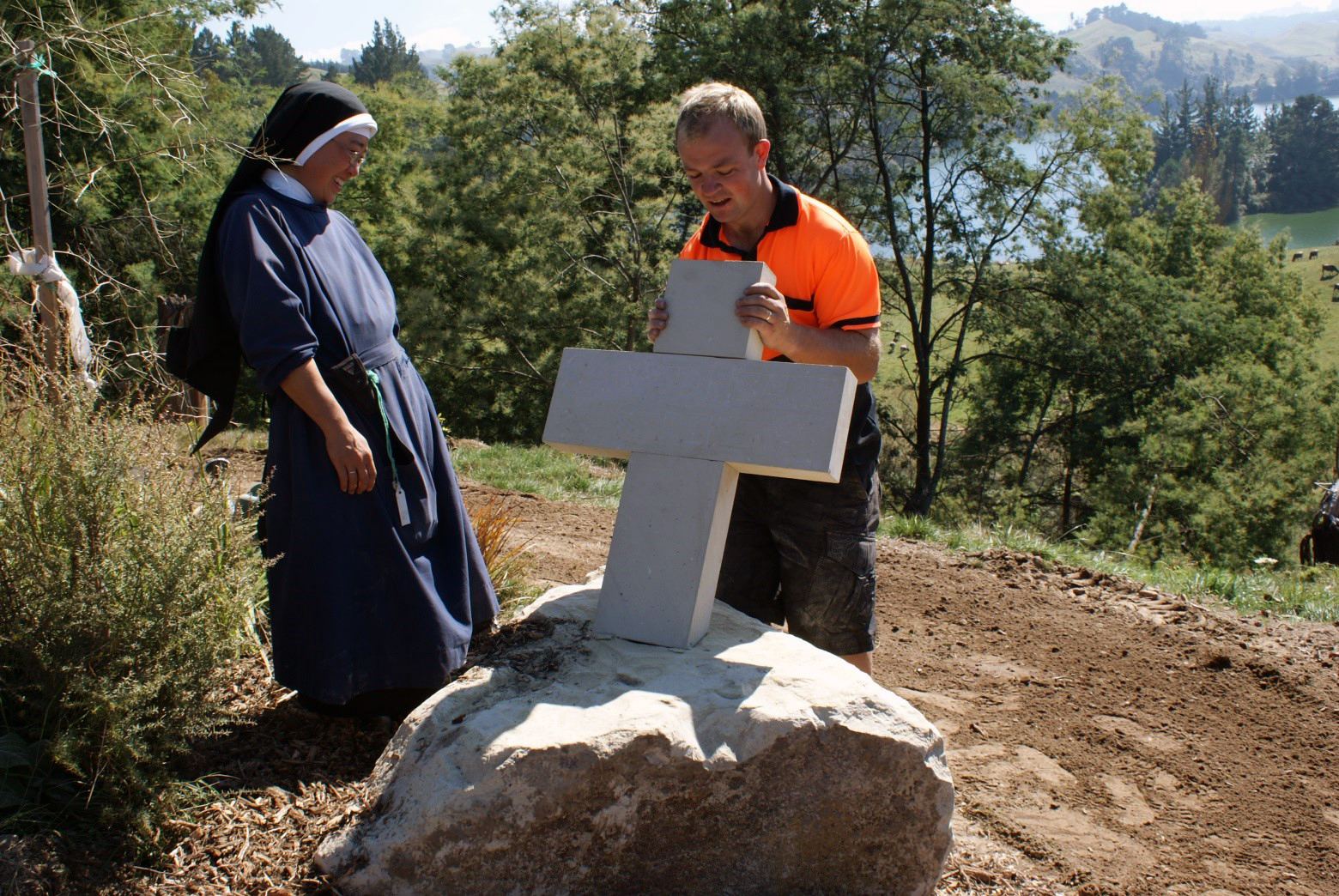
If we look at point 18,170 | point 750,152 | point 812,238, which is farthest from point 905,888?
point 18,170

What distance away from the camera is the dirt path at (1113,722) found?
2.96 meters

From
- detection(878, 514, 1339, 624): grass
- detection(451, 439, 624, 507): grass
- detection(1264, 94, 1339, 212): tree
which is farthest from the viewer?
detection(1264, 94, 1339, 212): tree

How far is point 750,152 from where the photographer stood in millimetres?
2604

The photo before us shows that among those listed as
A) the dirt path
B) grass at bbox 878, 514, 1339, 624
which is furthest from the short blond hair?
grass at bbox 878, 514, 1339, 624

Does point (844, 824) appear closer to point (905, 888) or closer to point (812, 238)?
point (905, 888)

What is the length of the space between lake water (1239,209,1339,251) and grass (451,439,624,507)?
8940cm

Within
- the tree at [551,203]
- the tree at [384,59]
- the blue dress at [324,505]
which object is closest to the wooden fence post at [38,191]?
the blue dress at [324,505]

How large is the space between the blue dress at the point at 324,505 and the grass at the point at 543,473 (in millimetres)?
4240

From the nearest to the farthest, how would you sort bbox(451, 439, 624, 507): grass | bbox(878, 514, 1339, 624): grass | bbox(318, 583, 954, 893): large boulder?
bbox(318, 583, 954, 893): large boulder < bbox(878, 514, 1339, 624): grass < bbox(451, 439, 624, 507): grass

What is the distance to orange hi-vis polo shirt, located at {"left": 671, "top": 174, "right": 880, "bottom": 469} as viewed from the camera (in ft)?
8.71

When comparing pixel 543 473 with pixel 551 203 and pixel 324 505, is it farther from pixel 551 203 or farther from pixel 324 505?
pixel 551 203

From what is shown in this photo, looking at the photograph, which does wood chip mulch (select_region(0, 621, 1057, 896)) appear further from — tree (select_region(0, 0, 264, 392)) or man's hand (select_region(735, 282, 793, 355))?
tree (select_region(0, 0, 264, 392))

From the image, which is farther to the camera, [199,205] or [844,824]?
[199,205]

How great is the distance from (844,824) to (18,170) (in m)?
16.8
